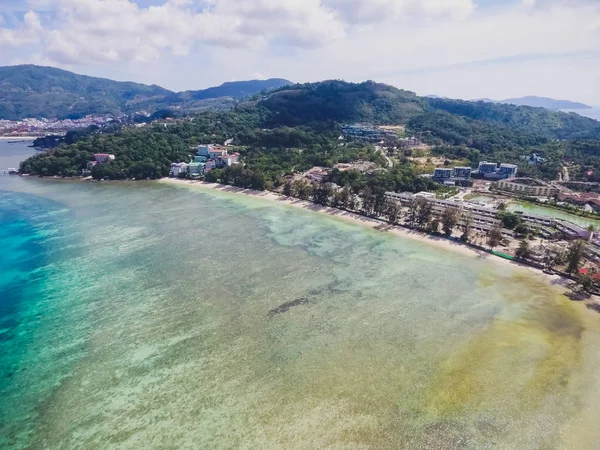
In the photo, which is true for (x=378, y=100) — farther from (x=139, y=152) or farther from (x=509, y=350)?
(x=509, y=350)

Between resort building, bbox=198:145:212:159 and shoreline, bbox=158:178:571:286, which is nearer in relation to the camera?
shoreline, bbox=158:178:571:286

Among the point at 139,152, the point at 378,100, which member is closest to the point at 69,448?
the point at 139,152

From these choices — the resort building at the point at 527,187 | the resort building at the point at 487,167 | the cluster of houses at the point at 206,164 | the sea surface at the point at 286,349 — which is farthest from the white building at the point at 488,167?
the cluster of houses at the point at 206,164

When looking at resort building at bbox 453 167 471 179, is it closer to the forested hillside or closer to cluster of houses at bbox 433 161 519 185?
cluster of houses at bbox 433 161 519 185

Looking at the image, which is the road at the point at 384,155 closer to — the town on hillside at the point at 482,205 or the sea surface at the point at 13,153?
the town on hillside at the point at 482,205

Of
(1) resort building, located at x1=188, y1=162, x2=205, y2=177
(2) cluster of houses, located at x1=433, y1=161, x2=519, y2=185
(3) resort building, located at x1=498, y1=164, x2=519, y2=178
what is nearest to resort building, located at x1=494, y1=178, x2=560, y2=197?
(3) resort building, located at x1=498, y1=164, x2=519, y2=178

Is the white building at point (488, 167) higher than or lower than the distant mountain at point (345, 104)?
lower
